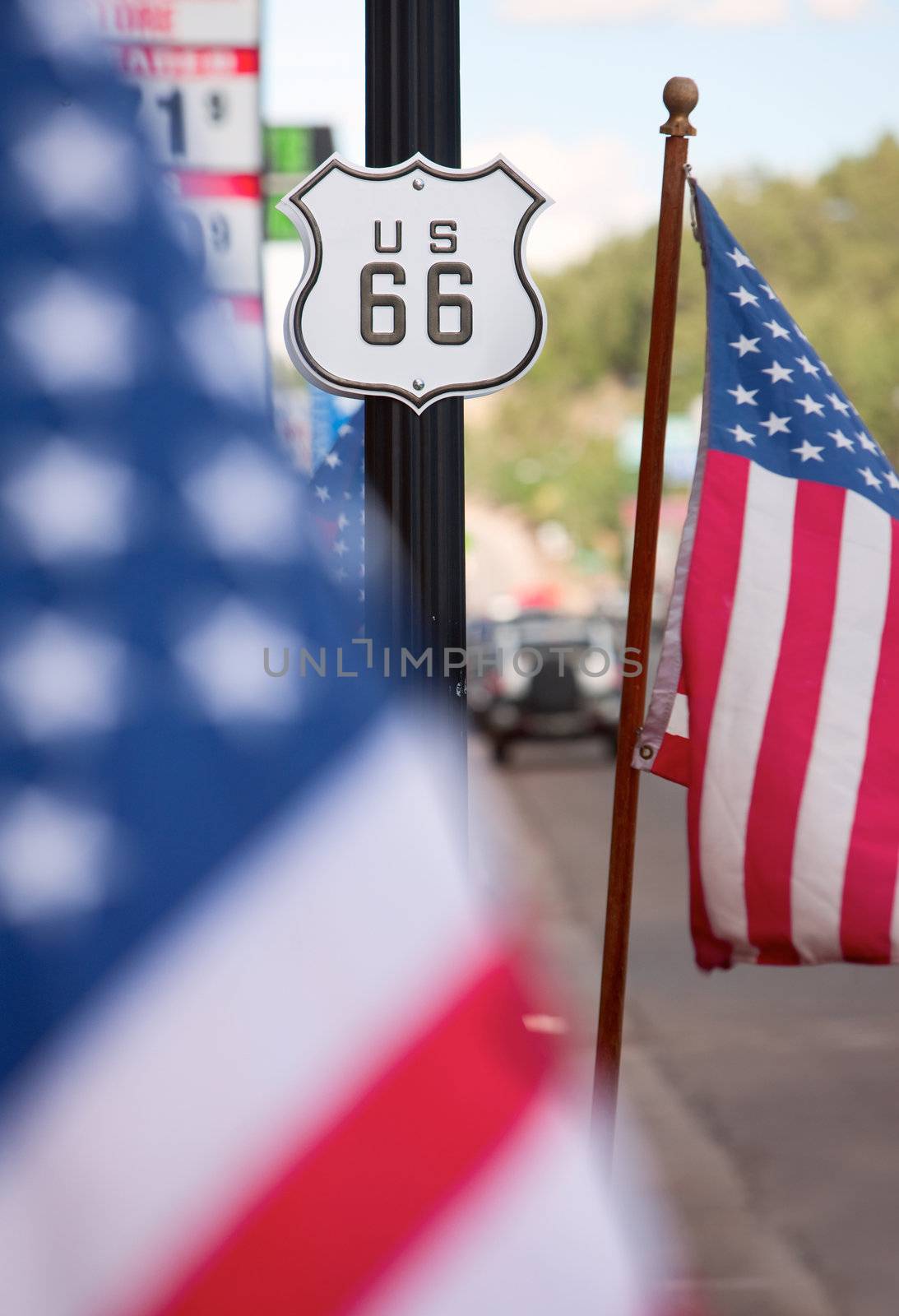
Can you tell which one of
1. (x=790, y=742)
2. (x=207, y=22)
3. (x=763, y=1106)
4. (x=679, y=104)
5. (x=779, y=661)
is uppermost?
(x=207, y=22)

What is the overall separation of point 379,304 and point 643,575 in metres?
0.76

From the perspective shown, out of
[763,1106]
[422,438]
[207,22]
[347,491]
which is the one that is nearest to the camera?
[422,438]

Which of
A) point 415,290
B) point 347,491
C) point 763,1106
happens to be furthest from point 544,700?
point 415,290

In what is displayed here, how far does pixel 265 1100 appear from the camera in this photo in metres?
0.95

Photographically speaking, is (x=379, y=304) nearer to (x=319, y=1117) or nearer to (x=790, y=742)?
(x=790, y=742)

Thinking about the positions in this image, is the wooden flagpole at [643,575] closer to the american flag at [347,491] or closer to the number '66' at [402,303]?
the number '66' at [402,303]

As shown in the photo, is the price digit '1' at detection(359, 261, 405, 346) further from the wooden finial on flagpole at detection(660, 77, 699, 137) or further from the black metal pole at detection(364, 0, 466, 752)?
the wooden finial on flagpole at detection(660, 77, 699, 137)

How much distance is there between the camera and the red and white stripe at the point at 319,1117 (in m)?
0.93

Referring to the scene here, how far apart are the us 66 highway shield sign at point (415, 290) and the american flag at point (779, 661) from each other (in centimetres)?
57

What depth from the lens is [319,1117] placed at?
0.94 metres

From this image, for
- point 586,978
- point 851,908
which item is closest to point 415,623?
point 851,908

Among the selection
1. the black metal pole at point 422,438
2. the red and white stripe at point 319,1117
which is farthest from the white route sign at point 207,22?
the red and white stripe at point 319,1117

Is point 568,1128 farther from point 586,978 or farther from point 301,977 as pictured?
point 586,978

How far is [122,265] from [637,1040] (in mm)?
7638
